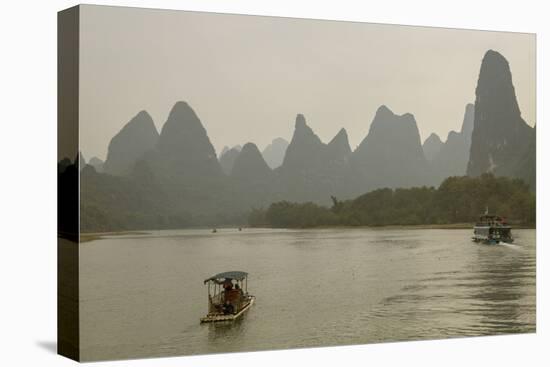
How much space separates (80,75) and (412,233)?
4238 millimetres

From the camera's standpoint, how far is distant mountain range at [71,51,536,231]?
11.9 metres

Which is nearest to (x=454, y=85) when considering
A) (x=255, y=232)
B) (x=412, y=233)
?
(x=412, y=233)

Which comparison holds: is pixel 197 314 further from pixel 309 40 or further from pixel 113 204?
pixel 309 40

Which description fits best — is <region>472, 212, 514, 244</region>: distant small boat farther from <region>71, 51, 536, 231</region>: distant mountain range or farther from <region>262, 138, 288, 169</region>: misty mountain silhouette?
<region>262, 138, 288, 169</region>: misty mountain silhouette

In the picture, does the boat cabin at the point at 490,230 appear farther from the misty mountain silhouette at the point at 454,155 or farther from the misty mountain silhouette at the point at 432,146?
the misty mountain silhouette at the point at 432,146

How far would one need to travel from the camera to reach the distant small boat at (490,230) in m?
13.6

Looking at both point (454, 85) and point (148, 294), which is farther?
point (454, 85)

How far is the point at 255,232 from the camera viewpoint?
12.5 metres

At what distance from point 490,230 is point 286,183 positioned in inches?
100

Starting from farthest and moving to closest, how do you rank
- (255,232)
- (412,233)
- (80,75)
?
1. (412,233)
2. (255,232)
3. (80,75)

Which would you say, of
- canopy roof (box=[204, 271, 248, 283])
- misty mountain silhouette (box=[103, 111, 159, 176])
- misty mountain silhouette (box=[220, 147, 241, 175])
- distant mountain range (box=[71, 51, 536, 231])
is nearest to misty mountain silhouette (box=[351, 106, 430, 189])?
distant mountain range (box=[71, 51, 536, 231])

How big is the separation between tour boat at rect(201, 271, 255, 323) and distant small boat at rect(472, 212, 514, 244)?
115 inches

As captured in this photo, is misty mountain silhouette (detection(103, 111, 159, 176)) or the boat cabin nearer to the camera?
misty mountain silhouette (detection(103, 111, 159, 176))

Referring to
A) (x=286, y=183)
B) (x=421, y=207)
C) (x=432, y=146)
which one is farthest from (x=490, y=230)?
(x=286, y=183)
